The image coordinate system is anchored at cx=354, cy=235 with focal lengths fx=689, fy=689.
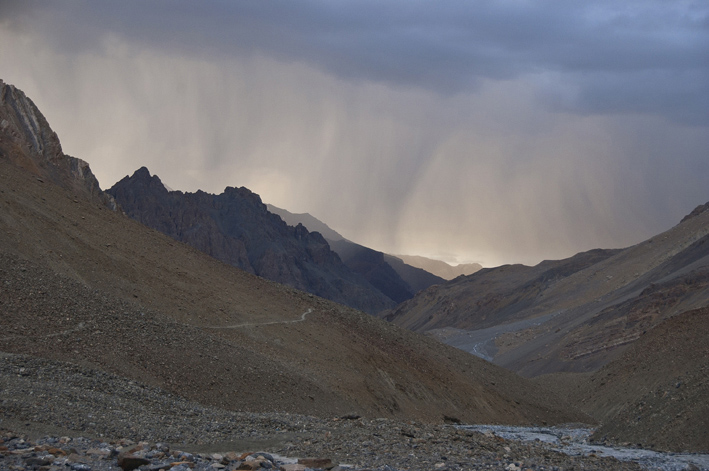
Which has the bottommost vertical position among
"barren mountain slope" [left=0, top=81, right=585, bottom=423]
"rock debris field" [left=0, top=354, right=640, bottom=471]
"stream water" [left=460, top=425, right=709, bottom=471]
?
"stream water" [left=460, top=425, right=709, bottom=471]

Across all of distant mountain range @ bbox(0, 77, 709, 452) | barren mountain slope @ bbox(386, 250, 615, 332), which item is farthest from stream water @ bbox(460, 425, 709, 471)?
barren mountain slope @ bbox(386, 250, 615, 332)

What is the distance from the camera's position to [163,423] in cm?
2009

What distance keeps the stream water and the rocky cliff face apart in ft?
A: 128

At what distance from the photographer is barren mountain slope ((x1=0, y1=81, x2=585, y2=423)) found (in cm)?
2950

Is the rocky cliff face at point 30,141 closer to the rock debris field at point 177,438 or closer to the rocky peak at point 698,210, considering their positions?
the rock debris field at point 177,438

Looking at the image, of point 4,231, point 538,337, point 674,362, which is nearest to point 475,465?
point 4,231

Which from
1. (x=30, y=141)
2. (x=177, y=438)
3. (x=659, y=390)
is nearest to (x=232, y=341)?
(x=177, y=438)

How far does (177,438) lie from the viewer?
18.7m

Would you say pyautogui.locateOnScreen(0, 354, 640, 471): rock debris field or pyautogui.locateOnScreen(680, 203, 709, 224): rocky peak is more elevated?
pyautogui.locateOnScreen(680, 203, 709, 224): rocky peak

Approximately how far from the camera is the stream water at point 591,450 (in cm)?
2509

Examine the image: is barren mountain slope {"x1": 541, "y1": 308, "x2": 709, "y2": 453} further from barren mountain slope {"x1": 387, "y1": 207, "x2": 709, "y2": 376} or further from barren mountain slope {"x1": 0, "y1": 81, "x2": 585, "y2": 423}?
barren mountain slope {"x1": 387, "y1": 207, "x2": 709, "y2": 376}

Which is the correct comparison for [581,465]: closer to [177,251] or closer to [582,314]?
[177,251]

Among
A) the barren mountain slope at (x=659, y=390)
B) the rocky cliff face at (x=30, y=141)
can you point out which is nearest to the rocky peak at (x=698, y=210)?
the barren mountain slope at (x=659, y=390)

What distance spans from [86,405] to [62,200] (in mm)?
28941
